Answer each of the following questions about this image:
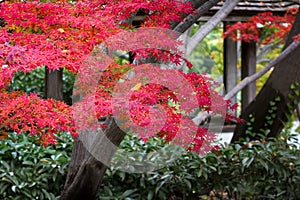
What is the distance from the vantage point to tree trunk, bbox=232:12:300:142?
5.60 meters

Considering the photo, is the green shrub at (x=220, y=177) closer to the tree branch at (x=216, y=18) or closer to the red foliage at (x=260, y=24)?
the tree branch at (x=216, y=18)

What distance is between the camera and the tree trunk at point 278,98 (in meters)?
5.60

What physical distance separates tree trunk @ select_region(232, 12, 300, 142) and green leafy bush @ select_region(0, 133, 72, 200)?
227 centimetres

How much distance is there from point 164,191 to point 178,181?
0.16 m

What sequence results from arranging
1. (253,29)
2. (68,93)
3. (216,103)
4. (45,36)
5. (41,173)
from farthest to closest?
1. (68,93)
2. (253,29)
3. (41,173)
4. (216,103)
5. (45,36)

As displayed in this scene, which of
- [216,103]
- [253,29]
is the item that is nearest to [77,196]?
[216,103]

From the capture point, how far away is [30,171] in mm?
4574

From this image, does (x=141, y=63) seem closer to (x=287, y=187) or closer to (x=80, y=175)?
(x=80, y=175)

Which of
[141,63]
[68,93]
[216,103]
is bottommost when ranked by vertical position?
[68,93]

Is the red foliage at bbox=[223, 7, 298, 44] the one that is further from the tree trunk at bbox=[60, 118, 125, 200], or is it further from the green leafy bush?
the tree trunk at bbox=[60, 118, 125, 200]

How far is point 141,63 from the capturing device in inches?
123

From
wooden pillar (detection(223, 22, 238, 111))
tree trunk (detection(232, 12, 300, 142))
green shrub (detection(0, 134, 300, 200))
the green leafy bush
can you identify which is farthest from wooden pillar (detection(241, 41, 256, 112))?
the green leafy bush

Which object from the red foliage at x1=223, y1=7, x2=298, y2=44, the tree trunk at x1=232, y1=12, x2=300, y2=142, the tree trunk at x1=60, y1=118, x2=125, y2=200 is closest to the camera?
the tree trunk at x1=60, y1=118, x2=125, y2=200

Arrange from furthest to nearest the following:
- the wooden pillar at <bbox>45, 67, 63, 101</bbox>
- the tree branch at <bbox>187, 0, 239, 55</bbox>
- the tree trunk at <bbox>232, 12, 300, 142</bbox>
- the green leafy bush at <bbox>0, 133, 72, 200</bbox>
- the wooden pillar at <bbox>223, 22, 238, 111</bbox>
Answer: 1. the wooden pillar at <bbox>223, 22, 238, 111</bbox>
2. the wooden pillar at <bbox>45, 67, 63, 101</bbox>
3. the tree trunk at <bbox>232, 12, 300, 142</bbox>
4. the tree branch at <bbox>187, 0, 239, 55</bbox>
5. the green leafy bush at <bbox>0, 133, 72, 200</bbox>
